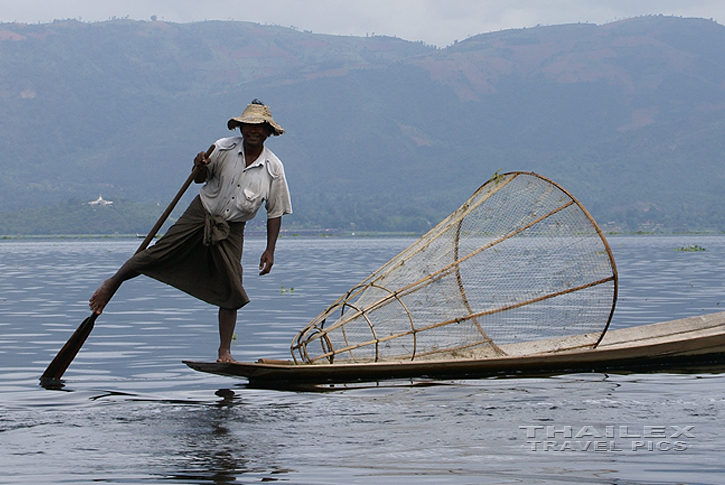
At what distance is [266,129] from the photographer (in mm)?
8250

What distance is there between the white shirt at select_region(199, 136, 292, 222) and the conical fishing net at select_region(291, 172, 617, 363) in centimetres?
124

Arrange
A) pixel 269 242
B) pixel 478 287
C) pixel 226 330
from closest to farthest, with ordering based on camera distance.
→ pixel 226 330 → pixel 269 242 → pixel 478 287

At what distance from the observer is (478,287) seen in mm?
9648

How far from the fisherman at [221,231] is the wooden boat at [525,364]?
1.41ft

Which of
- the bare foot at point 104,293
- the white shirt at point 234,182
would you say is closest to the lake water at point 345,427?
the bare foot at point 104,293

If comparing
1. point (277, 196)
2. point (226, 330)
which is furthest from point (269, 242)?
point (226, 330)

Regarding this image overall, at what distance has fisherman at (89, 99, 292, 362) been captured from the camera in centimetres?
819

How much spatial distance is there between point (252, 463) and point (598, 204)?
170 metres

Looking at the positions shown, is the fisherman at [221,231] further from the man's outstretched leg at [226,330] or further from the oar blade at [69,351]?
the oar blade at [69,351]

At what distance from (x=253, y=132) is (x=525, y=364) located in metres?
3.09

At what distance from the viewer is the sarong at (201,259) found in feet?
26.8

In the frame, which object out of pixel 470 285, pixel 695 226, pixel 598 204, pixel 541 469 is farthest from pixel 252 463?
pixel 598 204

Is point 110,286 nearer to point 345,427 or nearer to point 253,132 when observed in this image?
point 253,132

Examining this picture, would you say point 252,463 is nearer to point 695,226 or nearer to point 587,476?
point 587,476
